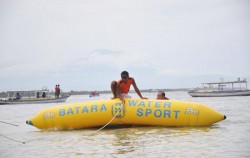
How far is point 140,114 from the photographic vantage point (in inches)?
392

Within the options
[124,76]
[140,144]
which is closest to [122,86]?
[124,76]

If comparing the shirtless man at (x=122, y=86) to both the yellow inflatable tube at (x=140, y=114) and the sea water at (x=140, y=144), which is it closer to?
the yellow inflatable tube at (x=140, y=114)

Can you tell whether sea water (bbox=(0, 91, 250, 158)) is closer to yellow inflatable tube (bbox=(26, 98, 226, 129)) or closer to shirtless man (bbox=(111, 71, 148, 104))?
yellow inflatable tube (bbox=(26, 98, 226, 129))

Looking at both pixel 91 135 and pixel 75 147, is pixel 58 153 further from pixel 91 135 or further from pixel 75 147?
pixel 91 135

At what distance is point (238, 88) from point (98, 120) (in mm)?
46280

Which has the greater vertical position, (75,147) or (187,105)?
(187,105)

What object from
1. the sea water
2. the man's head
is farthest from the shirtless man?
the sea water

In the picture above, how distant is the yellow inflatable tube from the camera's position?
9.91 m

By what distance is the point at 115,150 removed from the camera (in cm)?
662

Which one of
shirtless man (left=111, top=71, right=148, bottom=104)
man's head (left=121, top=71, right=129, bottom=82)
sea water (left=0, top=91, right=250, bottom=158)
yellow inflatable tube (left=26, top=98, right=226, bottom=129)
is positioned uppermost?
man's head (left=121, top=71, right=129, bottom=82)

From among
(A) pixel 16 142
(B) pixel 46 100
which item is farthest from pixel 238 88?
(A) pixel 16 142

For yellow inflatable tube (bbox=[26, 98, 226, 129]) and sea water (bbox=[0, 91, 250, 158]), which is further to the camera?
yellow inflatable tube (bbox=[26, 98, 226, 129])

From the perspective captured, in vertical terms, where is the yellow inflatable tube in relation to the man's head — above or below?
below

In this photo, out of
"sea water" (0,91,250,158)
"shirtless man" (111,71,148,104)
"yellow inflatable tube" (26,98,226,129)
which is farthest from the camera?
"shirtless man" (111,71,148,104)
